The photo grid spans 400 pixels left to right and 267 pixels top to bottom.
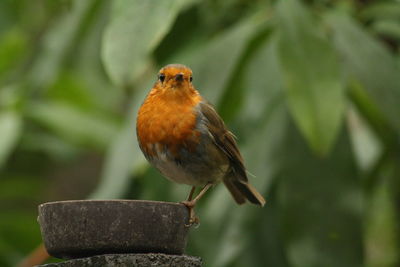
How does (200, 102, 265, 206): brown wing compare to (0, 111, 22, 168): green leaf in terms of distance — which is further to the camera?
(0, 111, 22, 168): green leaf

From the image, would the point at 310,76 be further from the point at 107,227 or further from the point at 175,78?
the point at 107,227

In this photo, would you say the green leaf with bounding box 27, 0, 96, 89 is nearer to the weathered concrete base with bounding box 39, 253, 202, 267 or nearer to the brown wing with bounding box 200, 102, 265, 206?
the brown wing with bounding box 200, 102, 265, 206

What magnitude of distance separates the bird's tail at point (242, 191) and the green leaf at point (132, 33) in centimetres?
70

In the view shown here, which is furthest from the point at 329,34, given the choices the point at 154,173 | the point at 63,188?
the point at 63,188

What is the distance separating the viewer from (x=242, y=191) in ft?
12.9

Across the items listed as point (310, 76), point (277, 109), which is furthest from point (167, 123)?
point (277, 109)

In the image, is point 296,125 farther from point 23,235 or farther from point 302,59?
point 23,235

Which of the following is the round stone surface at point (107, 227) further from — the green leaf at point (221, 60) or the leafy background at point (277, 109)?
the green leaf at point (221, 60)

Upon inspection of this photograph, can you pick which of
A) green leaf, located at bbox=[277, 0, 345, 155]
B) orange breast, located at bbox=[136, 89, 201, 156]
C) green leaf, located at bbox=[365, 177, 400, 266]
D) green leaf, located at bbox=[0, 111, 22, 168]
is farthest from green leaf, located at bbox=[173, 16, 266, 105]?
green leaf, located at bbox=[0, 111, 22, 168]

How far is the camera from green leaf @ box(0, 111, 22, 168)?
5422 millimetres

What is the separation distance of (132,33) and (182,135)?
420 millimetres

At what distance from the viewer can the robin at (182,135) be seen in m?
3.29

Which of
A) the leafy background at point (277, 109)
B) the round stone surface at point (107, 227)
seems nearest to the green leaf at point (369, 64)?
the leafy background at point (277, 109)

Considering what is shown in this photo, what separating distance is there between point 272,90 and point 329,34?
1.26 feet
